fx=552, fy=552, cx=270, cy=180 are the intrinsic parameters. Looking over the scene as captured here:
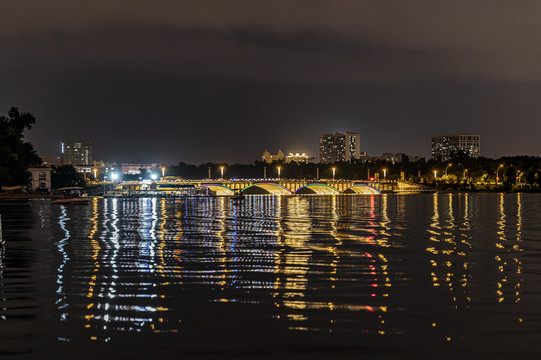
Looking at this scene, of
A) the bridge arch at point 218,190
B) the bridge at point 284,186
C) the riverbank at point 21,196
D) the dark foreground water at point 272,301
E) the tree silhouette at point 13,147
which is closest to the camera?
the dark foreground water at point 272,301

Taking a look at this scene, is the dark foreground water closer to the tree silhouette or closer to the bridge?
the tree silhouette

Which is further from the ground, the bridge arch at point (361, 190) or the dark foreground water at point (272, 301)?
the dark foreground water at point (272, 301)

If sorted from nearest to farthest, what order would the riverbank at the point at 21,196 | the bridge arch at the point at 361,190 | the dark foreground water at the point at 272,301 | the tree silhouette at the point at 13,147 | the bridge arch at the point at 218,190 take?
the dark foreground water at the point at 272,301, the tree silhouette at the point at 13,147, the riverbank at the point at 21,196, the bridge arch at the point at 218,190, the bridge arch at the point at 361,190

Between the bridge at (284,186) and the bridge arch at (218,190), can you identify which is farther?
the bridge arch at (218,190)

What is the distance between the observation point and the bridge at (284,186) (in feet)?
527

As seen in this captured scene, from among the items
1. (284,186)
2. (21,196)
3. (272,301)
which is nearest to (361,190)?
(284,186)

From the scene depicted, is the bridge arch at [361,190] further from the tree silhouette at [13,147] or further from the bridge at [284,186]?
the tree silhouette at [13,147]

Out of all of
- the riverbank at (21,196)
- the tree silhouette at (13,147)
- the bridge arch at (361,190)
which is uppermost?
the tree silhouette at (13,147)

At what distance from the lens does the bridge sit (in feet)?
527

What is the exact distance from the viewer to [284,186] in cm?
17012

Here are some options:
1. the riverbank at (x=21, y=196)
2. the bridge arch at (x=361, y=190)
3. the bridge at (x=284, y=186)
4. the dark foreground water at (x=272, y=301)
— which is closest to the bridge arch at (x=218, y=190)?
the bridge at (x=284, y=186)

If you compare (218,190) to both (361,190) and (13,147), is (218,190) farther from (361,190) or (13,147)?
(13,147)

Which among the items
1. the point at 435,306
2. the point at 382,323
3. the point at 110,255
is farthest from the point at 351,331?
the point at 110,255

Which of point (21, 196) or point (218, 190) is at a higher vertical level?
point (21, 196)
